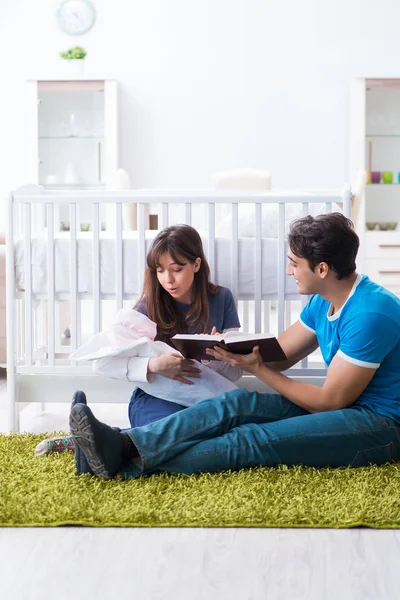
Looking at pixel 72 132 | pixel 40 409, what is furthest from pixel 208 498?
pixel 72 132

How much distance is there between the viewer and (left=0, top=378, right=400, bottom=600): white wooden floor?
Result: 140cm

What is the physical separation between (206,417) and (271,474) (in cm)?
20

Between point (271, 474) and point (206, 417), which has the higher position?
point (206, 417)

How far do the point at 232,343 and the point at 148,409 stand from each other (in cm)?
37

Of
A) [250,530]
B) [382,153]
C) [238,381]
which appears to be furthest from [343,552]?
[382,153]

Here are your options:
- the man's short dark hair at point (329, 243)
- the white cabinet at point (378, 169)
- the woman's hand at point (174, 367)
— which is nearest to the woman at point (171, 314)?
the woman's hand at point (174, 367)

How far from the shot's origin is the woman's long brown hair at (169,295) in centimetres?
227

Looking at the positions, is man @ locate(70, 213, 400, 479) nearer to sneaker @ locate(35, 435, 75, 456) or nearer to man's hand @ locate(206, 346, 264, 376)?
man's hand @ locate(206, 346, 264, 376)

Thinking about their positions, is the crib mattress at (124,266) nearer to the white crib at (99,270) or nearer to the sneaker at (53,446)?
the white crib at (99,270)

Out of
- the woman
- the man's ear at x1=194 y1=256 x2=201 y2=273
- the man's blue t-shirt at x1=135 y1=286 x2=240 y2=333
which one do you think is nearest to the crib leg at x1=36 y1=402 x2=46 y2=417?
the woman

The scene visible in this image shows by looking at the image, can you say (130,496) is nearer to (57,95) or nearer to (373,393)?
(373,393)

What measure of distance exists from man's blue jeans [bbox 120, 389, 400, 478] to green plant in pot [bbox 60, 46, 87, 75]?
369cm

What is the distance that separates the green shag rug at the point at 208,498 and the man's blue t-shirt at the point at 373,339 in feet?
0.55

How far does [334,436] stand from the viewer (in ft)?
6.49
